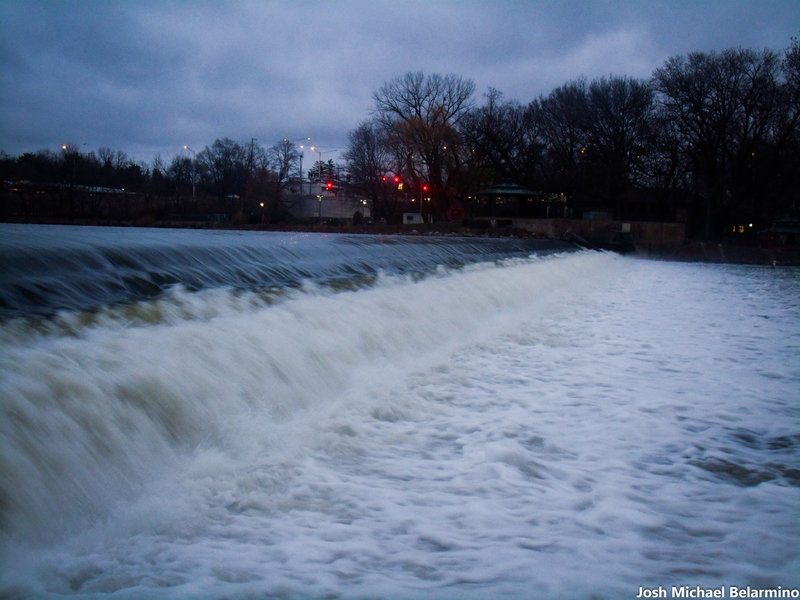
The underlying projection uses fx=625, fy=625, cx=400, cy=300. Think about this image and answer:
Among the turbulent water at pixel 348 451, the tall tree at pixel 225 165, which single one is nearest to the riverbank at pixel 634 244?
the turbulent water at pixel 348 451

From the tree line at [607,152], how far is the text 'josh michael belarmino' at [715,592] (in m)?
30.3

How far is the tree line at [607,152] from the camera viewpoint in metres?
38.5

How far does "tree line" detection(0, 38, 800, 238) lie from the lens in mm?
38531

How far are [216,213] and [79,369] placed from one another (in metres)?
36.6

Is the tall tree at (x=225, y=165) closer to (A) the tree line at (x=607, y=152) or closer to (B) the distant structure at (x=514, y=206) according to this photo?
(A) the tree line at (x=607, y=152)

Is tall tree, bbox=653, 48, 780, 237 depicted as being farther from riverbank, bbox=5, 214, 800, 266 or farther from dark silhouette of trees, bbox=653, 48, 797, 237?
riverbank, bbox=5, 214, 800, 266

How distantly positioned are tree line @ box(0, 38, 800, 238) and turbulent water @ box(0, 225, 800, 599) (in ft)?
Answer: 86.0

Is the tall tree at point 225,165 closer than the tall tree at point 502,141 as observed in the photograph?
No

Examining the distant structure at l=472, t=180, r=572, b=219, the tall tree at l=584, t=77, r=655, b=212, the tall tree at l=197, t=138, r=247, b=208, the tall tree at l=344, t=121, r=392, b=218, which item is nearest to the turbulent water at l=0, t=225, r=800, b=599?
the distant structure at l=472, t=180, r=572, b=219

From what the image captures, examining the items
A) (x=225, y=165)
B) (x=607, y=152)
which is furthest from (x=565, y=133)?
(x=225, y=165)

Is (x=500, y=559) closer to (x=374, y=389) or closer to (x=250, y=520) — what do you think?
(x=250, y=520)

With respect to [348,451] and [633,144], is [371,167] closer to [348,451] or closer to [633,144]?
[633,144]

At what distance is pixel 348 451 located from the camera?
3797 mm

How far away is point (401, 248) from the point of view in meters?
14.2
